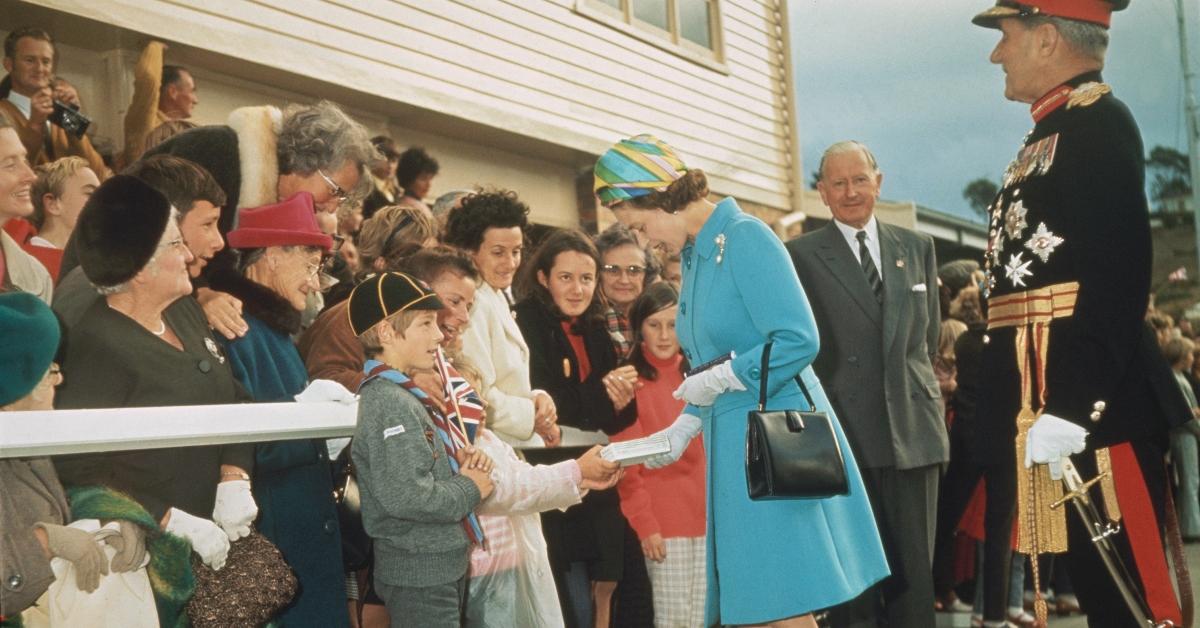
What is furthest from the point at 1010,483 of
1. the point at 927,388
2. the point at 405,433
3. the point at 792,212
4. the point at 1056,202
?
the point at 792,212

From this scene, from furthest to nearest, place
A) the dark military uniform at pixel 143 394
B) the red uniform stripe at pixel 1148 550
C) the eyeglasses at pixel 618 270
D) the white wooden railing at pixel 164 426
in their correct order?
the eyeglasses at pixel 618 270
the red uniform stripe at pixel 1148 550
the dark military uniform at pixel 143 394
the white wooden railing at pixel 164 426

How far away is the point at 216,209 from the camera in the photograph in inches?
118

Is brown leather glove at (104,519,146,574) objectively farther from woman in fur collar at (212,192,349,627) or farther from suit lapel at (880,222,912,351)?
suit lapel at (880,222,912,351)

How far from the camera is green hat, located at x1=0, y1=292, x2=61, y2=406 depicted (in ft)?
7.25

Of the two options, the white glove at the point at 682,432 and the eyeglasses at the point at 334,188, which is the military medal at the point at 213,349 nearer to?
the eyeglasses at the point at 334,188

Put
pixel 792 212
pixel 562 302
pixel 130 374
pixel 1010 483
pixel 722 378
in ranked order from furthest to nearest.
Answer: pixel 792 212 → pixel 1010 483 → pixel 562 302 → pixel 722 378 → pixel 130 374

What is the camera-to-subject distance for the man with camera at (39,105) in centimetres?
421

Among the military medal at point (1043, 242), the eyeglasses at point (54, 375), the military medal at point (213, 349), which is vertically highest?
the military medal at point (1043, 242)

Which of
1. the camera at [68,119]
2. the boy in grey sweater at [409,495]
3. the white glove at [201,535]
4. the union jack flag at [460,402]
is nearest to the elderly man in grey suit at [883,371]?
the union jack flag at [460,402]

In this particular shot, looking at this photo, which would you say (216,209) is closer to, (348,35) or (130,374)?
(130,374)

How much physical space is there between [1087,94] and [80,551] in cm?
246

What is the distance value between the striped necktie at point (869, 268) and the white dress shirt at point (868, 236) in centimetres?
1

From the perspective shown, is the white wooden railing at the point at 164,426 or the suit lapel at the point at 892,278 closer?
the white wooden railing at the point at 164,426

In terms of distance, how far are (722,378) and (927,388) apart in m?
1.78
